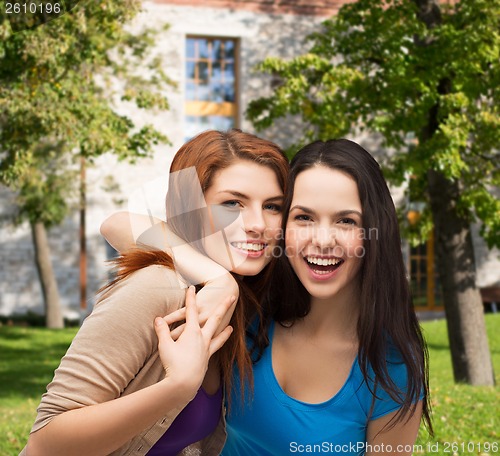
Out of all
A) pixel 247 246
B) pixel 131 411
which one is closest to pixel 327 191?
pixel 247 246

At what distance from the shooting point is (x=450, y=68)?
10.1 m

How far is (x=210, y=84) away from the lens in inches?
879

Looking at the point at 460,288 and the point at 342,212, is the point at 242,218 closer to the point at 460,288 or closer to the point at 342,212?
the point at 342,212

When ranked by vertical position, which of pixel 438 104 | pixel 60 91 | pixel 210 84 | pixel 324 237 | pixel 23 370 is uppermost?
pixel 210 84

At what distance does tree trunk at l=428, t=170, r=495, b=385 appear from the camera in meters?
11.7

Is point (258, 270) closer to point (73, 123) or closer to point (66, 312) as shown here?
point (73, 123)

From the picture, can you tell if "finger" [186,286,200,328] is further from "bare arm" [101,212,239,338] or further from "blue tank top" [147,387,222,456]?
"blue tank top" [147,387,222,456]

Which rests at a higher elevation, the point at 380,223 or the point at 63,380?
the point at 380,223

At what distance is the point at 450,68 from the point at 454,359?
14.8 ft

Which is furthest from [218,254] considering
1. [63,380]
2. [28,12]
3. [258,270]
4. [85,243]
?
[85,243]

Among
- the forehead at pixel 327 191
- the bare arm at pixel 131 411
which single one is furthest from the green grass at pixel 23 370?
the forehead at pixel 327 191

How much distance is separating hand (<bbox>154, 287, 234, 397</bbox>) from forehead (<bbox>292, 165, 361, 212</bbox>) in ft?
1.88

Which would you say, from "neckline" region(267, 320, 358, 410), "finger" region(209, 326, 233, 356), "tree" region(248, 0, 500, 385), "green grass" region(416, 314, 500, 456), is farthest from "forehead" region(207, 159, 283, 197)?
"tree" region(248, 0, 500, 385)

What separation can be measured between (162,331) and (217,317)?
8.7 inches
